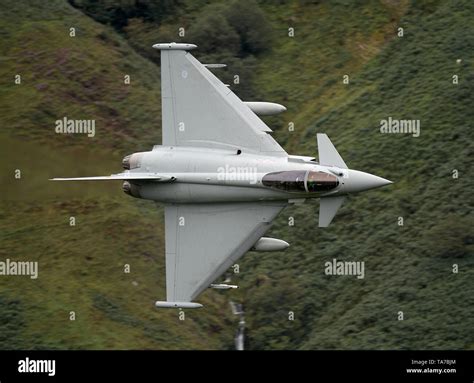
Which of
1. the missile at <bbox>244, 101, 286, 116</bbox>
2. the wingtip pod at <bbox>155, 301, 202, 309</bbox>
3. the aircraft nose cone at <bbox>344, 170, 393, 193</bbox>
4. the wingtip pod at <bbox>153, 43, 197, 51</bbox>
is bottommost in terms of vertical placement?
the wingtip pod at <bbox>155, 301, 202, 309</bbox>

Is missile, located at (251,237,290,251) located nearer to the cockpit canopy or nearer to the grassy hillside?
the cockpit canopy

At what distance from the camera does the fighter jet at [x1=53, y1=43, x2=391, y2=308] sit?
173 ft

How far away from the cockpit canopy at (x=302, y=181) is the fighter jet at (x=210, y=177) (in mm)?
43

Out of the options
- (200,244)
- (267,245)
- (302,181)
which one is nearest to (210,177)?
(200,244)

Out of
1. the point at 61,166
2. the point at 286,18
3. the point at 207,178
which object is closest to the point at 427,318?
the point at 207,178

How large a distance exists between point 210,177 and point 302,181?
10.2 feet

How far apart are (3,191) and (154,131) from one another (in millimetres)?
8315

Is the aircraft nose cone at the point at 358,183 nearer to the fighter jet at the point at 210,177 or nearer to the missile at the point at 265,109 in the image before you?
the fighter jet at the point at 210,177

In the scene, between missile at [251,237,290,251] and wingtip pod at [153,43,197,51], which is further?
wingtip pod at [153,43,197,51]

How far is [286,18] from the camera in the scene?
72.2 meters

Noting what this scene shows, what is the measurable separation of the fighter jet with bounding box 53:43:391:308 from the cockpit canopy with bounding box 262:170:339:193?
1.7 inches

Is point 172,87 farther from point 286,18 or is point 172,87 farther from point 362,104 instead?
point 286,18

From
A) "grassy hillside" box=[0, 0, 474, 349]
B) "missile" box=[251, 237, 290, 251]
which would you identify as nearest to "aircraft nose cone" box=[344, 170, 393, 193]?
"missile" box=[251, 237, 290, 251]

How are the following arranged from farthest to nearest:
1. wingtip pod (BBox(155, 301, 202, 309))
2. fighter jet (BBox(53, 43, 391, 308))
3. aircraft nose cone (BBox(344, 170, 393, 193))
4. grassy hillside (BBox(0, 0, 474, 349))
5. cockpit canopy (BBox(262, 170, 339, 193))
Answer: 1. grassy hillside (BBox(0, 0, 474, 349))
2. wingtip pod (BBox(155, 301, 202, 309))
3. fighter jet (BBox(53, 43, 391, 308))
4. aircraft nose cone (BBox(344, 170, 393, 193))
5. cockpit canopy (BBox(262, 170, 339, 193))
